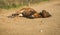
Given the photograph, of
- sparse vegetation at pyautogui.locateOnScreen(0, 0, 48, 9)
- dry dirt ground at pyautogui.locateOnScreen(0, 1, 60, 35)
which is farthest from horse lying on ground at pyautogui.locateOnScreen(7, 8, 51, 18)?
sparse vegetation at pyautogui.locateOnScreen(0, 0, 48, 9)

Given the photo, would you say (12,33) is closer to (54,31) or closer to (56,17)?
(54,31)

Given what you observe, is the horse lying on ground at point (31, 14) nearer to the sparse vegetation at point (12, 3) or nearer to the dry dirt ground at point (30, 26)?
the dry dirt ground at point (30, 26)

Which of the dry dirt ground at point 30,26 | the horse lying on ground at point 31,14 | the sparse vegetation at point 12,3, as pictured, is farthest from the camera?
the sparse vegetation at point 12,3

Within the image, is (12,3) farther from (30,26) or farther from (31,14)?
(30,26)

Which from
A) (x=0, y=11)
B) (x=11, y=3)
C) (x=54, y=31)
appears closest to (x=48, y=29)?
(x=54, y=31)

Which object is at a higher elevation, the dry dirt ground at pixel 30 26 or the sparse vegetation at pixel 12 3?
the sparse vegetation at pixel 12 3

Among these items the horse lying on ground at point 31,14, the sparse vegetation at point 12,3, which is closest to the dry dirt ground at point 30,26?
the horse lying on ground at point 31,14

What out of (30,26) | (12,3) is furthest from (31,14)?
(12,3)

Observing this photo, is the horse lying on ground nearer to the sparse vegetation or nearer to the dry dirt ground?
the dry dirt ground

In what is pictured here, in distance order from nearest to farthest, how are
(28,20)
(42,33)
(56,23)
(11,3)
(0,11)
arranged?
(42,33) < (56,23) < (28,20) < (0,11) < (11,3)

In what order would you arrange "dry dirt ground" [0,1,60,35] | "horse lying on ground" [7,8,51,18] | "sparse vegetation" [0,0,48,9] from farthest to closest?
1. "sparse vegetation" [0,0,48,9]
2. "horse lying on ground" [7,8,51,18]
3. "dry dirt ground" [0,1,60,35]

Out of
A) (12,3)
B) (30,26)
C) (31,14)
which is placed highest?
(12,3)

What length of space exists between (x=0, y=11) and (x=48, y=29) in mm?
3372

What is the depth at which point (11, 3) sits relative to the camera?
32.2ft
